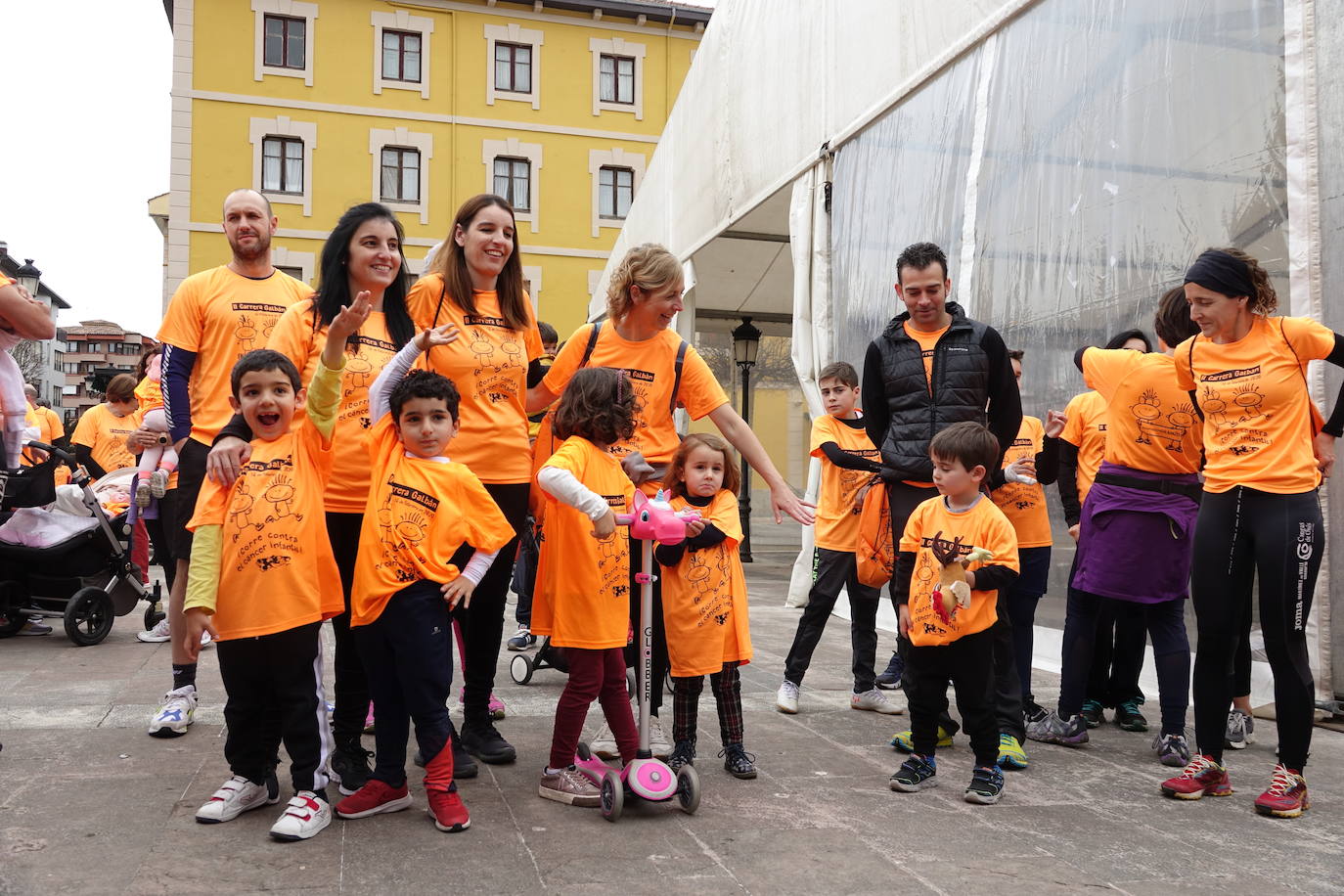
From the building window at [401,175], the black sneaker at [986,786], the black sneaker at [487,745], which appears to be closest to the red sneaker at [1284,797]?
the black sneaker at [986,786]

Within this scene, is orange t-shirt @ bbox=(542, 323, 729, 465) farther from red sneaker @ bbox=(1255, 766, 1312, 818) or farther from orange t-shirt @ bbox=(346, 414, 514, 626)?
red sneaker @ bbox=(1255, 766, 1312, 818)

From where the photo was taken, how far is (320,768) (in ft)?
10.3

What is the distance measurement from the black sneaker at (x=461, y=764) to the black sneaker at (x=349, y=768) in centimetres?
19

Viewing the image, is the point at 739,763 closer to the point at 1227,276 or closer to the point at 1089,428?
the point at 1227,276

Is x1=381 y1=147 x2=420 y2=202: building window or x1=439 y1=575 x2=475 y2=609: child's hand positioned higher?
x1=381 y1=147 x2=420 y2=202: building window

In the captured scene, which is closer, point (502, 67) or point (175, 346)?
point (175, 346)

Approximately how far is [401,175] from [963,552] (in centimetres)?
2498

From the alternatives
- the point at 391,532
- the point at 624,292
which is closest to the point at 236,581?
the point at 391,532

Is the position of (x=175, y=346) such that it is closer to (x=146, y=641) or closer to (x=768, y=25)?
(x=146, y=641)

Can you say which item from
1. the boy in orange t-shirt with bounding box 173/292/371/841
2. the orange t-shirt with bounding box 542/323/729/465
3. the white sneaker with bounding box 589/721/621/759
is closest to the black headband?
the orange t-shirt with bounding box 542/323/729/465

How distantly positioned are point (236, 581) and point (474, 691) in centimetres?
113

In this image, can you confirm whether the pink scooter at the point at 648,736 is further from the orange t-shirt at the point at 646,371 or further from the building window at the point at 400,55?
the building window at the point at 400,55

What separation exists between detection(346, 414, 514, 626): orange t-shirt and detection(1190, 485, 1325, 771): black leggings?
96.4 inches

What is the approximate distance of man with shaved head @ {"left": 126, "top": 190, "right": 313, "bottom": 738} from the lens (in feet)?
12.9
